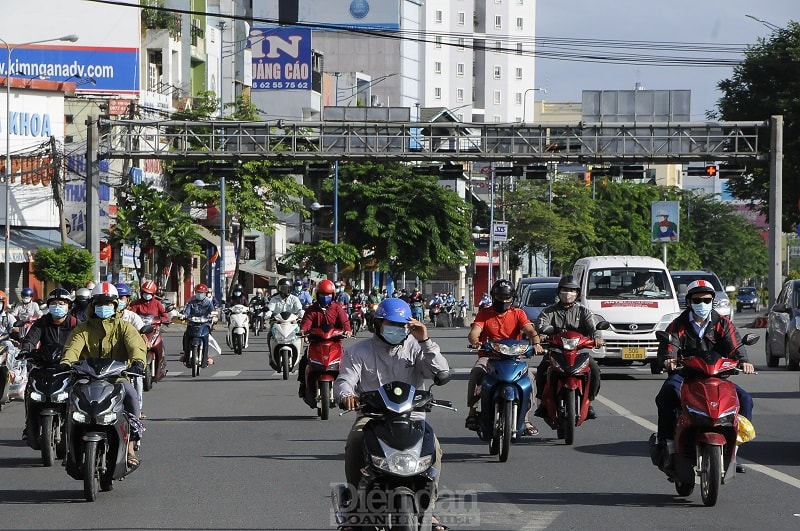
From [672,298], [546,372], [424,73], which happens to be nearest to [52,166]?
[672,298]

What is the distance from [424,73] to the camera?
13312 centimetres

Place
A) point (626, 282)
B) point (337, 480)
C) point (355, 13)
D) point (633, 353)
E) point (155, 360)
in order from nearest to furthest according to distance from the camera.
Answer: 1. point (337, 480)
2. point (155, 360)
3. point (633, 353)
4. point (626, 282)
5. point (355, 13)

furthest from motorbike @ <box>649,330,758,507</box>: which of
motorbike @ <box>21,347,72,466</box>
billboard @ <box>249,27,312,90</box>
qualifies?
billboard @ <box>249,27,312,90</box>

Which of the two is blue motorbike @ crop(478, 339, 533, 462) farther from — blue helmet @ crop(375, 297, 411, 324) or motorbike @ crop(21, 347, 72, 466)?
blue helmet @ crop(375, 297, 411, 324)

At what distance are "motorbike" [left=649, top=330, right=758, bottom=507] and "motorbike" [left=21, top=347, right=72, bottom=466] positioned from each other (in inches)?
213

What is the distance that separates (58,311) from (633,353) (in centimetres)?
1161

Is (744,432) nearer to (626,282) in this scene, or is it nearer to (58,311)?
(58,311)

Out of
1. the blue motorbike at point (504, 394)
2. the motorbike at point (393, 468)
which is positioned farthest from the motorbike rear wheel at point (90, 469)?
the blue motorbike at point (504, 394)

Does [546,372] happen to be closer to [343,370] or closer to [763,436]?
[763,436]

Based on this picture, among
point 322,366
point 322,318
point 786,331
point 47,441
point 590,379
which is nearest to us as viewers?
point 47,441

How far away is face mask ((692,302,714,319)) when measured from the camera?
37.8 ft

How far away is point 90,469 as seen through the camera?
34.7ft

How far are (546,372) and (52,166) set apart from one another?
126 feet

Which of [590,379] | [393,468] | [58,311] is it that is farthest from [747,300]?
[393,468]
